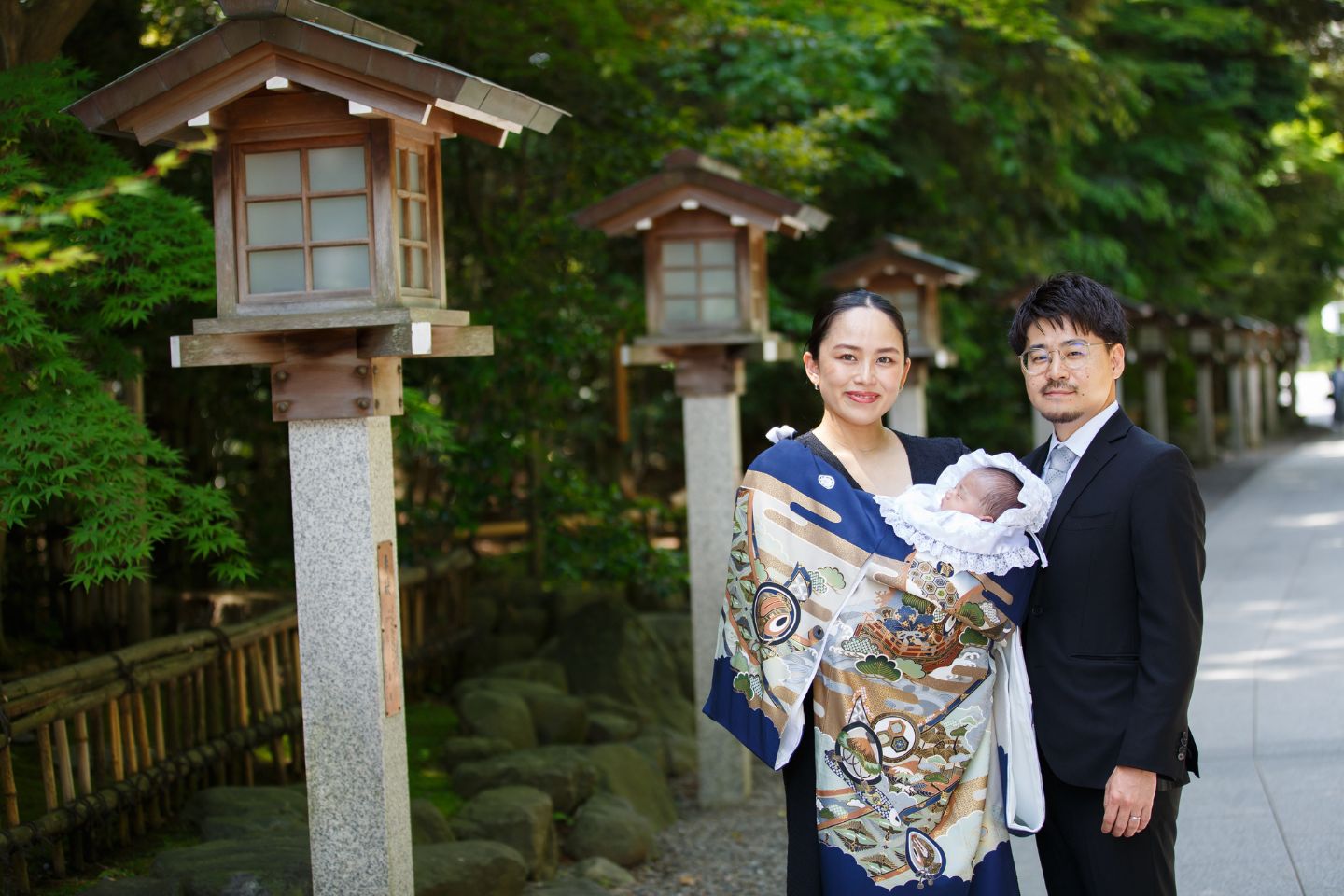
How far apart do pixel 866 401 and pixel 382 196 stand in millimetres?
1688

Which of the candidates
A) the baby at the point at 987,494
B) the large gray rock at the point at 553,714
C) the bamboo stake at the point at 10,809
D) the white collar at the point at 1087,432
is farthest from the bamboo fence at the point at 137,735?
the white collar at the point at 1087,432

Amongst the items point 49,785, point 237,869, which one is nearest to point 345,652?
point 237,869

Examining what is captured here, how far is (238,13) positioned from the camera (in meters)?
3.62

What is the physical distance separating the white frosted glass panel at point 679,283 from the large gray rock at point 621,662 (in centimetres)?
274

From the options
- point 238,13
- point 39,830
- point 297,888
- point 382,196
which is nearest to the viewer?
point 238,13

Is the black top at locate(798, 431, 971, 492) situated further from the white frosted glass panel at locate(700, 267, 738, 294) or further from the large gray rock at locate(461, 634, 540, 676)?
the large gray rock at locate(461, 634, 540, 676)

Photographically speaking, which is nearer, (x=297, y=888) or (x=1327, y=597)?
(x=297, y=888)

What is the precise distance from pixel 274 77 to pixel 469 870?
2911 mm

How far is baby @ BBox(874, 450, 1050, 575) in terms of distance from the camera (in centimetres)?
278

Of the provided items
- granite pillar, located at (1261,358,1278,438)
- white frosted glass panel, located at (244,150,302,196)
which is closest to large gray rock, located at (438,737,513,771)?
white frosted glass panel, located at (244,150,302,196)

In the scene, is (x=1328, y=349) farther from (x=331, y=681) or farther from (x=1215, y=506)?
(x=331, y=681)

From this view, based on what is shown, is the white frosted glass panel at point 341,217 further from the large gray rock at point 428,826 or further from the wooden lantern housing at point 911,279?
the wooden lantern housing at point 911,279

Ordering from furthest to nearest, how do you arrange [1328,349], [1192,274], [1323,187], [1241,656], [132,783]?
1. [1328,349]
2. [1323,187]
3. [1192,274]
4. [1241,656]
5. [132,783]

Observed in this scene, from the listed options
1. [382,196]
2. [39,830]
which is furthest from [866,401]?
[39,830]
